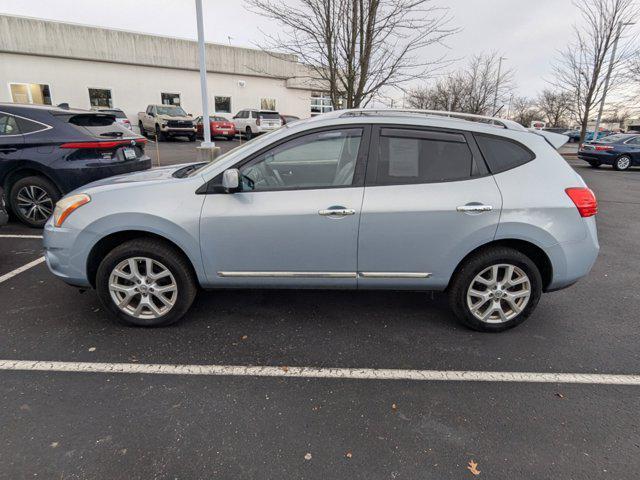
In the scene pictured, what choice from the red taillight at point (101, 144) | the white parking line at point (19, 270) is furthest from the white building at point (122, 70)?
the white parking line at point (19, 270)

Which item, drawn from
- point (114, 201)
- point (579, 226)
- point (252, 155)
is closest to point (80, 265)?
point (114, 201)

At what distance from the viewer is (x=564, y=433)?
233 cm

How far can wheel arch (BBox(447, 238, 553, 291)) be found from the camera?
327 centimetres

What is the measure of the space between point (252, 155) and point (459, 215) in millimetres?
1703

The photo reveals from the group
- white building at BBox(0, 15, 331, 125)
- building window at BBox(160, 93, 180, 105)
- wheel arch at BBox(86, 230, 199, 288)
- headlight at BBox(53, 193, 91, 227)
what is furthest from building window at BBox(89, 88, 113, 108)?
wheel arch at BBox(86, 230, 199, 288)

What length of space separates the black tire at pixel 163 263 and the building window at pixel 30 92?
26.3m

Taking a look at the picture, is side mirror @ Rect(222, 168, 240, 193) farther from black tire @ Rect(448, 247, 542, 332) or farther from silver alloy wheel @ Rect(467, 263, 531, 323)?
silver alloy wheel @ Rect(467, 263, 531, 323)

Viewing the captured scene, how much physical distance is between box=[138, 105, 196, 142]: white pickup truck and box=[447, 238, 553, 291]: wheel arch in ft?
74.3

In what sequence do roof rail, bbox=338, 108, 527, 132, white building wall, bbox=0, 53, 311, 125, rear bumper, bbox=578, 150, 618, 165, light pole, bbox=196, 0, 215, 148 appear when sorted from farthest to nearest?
white building wall, bbox=0, 53, 311, 125, rear bumper, bbox=578, 150, 618, 165, light pole, bbox=196, 0, 215, 148, roof rail, bbox=338, 108, 527, 132

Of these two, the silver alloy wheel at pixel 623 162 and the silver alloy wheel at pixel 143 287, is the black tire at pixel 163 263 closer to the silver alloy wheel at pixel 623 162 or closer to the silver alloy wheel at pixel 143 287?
the silver alloy wheel at pixel 143 287

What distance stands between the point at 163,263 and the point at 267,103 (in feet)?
105

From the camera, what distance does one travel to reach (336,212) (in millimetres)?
3100

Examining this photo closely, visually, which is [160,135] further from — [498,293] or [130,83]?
[498,293]

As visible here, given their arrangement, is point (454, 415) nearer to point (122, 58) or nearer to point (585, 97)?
point (585, 97)
